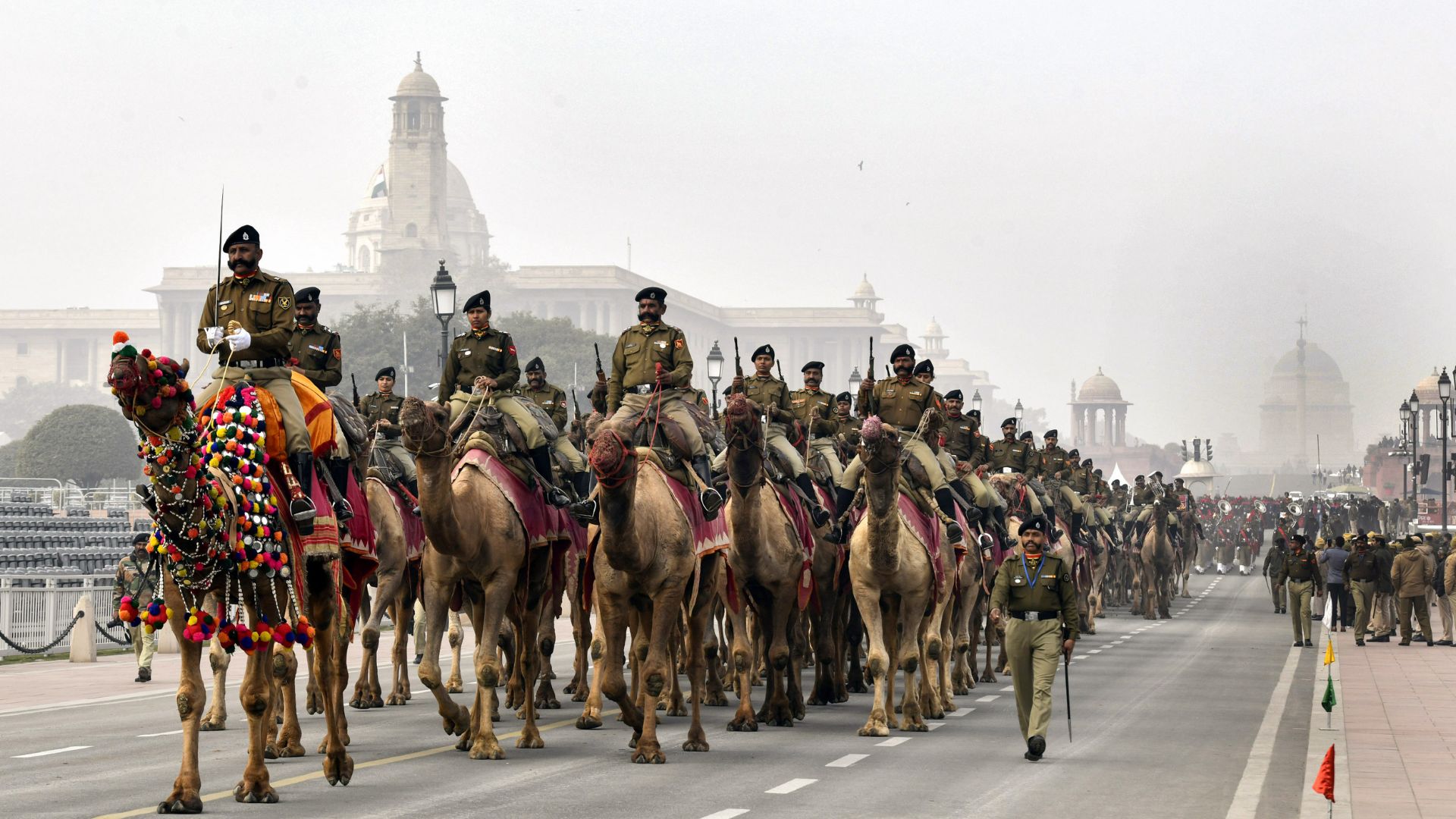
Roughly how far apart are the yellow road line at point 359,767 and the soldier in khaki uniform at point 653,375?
2.10m

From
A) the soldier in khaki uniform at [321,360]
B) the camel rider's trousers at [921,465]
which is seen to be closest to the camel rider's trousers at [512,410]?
the soldier in khaki uniform at [321,360]

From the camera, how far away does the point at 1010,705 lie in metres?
21.6

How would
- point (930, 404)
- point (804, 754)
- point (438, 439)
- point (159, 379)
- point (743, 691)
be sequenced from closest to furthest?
point (159, 379) → point (438, 439) → point (804, 754) → point (743, 691) → point (930, 404)

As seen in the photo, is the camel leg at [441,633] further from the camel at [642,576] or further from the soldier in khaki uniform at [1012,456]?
the soldier in khaki uniform at [1012,456]

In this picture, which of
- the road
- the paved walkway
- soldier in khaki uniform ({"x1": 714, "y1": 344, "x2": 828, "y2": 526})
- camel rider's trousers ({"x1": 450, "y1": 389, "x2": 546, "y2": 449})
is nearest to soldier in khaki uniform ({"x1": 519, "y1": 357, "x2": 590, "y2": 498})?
camel rider's trousers ({"x1": 450, "y1": 389, "x2": 546, "y2": 449})

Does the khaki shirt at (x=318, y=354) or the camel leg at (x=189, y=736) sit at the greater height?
the khaki shirt at (x=318, y=354)

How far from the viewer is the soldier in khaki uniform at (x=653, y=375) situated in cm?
1761

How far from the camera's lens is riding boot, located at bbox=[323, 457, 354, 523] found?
1409 centimetres

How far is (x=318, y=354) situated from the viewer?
16.4 metres

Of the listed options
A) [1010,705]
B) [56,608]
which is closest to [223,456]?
[1010,705]

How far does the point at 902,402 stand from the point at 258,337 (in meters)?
8.76

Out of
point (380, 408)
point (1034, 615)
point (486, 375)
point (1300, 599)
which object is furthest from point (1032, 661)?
point (1300, 599)

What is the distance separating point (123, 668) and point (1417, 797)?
64.7 ft

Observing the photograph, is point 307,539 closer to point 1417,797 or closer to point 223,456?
point 223,456
